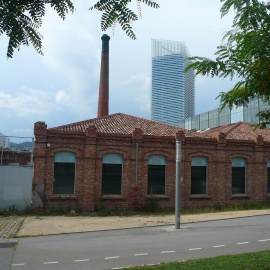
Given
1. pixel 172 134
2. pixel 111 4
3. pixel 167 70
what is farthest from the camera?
pixel 167 70

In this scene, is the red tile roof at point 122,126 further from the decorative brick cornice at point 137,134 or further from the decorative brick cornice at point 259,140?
the decorative brick cornice at point 259,140

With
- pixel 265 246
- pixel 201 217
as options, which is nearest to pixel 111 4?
pixel 265 246

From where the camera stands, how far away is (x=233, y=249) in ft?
32.1

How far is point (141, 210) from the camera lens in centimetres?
2036

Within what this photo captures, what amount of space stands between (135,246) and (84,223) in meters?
6.02

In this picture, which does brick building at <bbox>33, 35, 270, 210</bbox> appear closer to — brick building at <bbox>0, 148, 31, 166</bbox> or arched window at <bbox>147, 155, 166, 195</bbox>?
arched window at <bbox>147, 155, 166, 195</bbox>

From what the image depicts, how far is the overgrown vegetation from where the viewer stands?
18.6 m

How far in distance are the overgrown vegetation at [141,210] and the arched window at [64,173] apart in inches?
46.6

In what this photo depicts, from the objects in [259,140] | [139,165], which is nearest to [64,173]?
[139,165]

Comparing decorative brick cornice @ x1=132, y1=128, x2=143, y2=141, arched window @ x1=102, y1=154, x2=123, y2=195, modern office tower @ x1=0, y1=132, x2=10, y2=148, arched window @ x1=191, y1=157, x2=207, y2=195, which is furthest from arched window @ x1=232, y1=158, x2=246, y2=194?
modern office tower @ x1=0, y1=132, x2=10, y2=148

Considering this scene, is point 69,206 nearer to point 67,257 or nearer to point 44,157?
point 44,157

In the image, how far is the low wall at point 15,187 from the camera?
18.9m

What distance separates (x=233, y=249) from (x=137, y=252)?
309cm

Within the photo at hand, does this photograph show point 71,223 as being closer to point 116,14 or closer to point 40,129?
point 40,129
